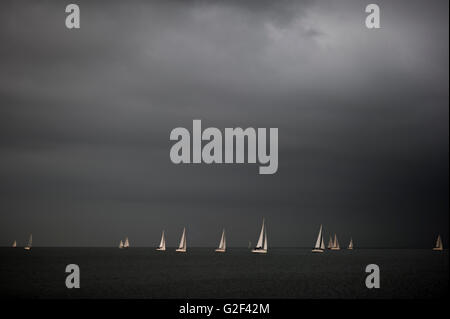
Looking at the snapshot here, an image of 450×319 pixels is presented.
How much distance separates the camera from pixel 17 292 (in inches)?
3383

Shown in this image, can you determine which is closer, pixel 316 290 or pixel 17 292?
pixel 17 292

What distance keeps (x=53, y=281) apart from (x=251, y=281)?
4180cm
